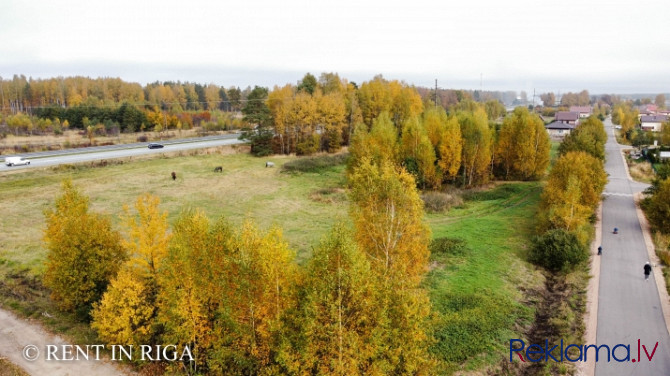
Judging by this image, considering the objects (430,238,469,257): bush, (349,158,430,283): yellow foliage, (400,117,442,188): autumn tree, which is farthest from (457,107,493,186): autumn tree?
(349,158,430,283): yellow foliage

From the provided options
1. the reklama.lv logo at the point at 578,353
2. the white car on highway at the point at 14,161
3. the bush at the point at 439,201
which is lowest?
the reklama.lv logo at the point at 578,353

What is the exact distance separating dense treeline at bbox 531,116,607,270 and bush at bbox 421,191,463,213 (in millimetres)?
8629

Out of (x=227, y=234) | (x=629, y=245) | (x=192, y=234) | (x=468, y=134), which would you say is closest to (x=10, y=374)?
(x=192, y=234)

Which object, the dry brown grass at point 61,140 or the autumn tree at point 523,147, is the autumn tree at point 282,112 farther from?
the autumn tree at point 523,147

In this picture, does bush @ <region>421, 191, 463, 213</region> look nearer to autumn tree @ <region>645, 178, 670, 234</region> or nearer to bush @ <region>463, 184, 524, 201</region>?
bush @ <region>463, 184, 524, 201</region>

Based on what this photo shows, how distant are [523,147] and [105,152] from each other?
192ft

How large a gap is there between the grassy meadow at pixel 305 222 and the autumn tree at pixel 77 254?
1.29m

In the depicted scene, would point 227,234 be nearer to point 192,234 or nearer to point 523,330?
point 192,234

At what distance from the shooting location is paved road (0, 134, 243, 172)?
168 ft

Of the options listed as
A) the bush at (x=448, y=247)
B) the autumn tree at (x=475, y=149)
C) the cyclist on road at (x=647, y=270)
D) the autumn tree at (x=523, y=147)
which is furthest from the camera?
the autumn tree at (x=523, y=147)

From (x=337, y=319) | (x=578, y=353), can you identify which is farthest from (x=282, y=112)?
(x=337, y=319)

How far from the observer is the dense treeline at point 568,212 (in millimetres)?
25812

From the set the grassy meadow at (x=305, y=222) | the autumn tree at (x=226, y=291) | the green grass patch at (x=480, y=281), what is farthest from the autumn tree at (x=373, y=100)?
the autumn tree at (x=226, y=291)

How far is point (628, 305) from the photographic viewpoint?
814 inches
